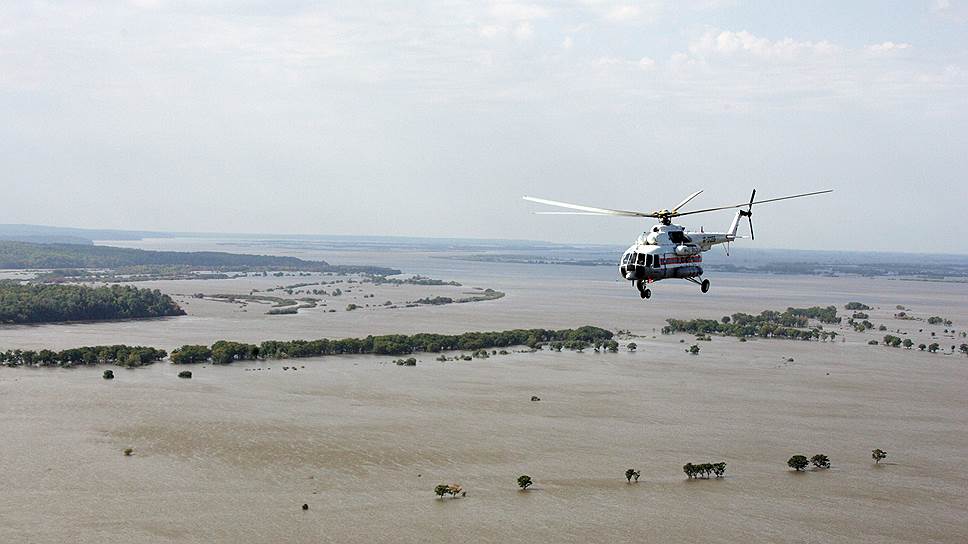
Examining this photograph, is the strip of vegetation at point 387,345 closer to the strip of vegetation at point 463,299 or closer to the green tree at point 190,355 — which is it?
the green tree at point 190,355

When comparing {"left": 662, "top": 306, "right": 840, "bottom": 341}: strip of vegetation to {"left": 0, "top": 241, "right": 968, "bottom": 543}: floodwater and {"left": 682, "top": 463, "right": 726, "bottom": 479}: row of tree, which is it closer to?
{"left": 0, "top": 241, "right": 968, "bottom": 543}: floodwater

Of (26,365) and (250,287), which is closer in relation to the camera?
(26,365)

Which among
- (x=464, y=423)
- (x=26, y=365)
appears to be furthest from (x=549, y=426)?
(x=26, y=365)

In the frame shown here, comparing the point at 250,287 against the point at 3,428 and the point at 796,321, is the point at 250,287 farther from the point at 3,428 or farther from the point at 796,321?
the point at 3,428

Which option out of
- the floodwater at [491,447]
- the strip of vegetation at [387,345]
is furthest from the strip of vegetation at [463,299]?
the floodwater at [491,447]

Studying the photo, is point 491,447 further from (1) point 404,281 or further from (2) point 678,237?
(1) point 404,281

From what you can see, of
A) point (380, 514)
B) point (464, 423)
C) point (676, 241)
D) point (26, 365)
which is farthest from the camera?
point (26, 365)

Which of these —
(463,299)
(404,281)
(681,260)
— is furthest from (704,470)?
(404,281)

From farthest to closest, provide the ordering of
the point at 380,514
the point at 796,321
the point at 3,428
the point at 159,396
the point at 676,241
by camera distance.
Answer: the point at 796,321
the point at 159,396
the point at 3,428
the point at 380,514
the point at 676,241
